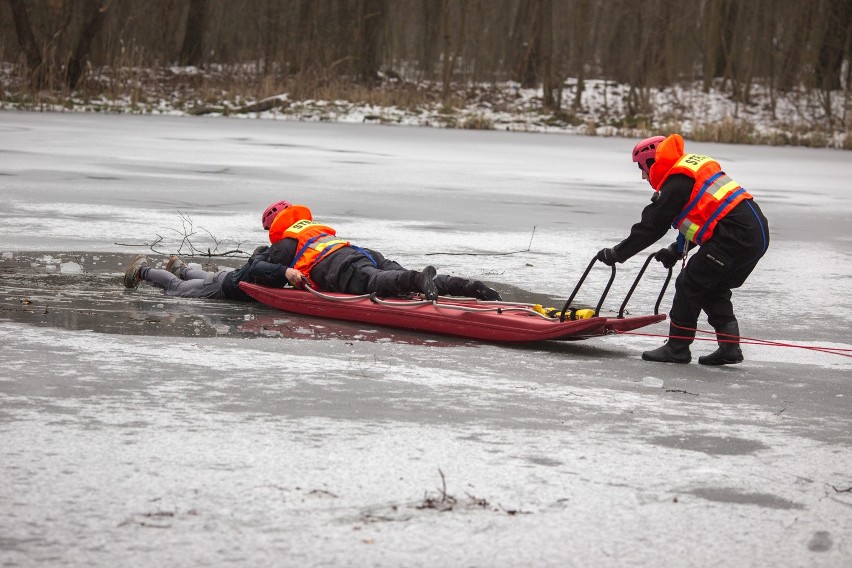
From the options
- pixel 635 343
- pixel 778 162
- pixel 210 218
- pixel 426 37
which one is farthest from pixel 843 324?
pixel 426 37

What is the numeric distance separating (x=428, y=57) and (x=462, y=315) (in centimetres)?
3339

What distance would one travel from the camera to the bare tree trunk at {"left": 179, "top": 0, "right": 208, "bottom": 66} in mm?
38156

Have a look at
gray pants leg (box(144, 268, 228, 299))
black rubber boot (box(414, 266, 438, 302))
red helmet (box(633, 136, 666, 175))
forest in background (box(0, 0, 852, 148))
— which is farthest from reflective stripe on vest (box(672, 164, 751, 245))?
forest in background (box(0, 0, 852, 148))

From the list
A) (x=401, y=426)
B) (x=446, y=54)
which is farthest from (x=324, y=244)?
(x=446, y=54)

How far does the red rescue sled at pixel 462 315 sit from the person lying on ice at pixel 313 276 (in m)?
0.08

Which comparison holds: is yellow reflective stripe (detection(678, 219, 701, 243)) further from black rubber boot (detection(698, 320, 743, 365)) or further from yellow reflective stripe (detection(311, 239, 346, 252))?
yellow reflective stripe (detection(311, 239, 346, 252))

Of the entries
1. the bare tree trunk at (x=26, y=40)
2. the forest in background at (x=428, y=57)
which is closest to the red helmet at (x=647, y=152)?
the forest in background at (x=428, y=57)

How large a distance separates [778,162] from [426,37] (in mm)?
19743

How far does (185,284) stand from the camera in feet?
25.5

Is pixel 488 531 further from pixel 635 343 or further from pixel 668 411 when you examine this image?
pixel 635 343

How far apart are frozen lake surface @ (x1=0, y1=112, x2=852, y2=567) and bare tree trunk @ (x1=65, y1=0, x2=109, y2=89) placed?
20.4 meters

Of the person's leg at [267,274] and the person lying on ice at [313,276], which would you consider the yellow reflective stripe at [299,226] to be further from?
the person's leg at [267,274]

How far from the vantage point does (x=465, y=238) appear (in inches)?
416

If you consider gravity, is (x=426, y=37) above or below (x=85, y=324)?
above
